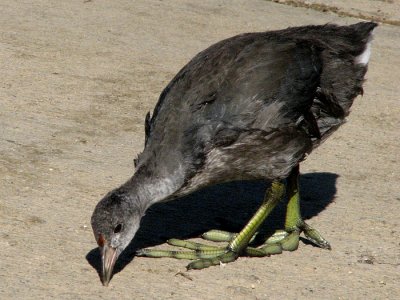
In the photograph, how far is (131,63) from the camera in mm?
10273

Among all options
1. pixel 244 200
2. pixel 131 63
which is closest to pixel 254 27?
pixel 131 63

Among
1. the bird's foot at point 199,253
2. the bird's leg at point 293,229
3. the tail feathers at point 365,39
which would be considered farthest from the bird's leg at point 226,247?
the tail feathers at point 365,39

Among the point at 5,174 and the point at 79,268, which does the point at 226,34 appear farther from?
the point at 79,268

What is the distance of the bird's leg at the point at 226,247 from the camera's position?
6.79 meters

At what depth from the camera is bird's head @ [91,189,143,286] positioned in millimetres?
6207

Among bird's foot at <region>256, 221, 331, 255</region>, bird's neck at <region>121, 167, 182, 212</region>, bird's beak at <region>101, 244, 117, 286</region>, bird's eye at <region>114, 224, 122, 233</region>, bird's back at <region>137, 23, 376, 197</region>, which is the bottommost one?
bird's foot at <region>256, 221, 331, 255</region>

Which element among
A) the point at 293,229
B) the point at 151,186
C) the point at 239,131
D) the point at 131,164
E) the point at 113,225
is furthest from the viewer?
the point at 131,164

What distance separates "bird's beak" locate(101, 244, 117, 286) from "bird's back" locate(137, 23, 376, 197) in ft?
2.06

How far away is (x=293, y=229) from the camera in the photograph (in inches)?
288

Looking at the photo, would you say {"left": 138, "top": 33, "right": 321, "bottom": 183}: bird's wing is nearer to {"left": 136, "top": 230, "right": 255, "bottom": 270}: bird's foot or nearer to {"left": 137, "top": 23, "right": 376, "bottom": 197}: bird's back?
{"left": 137, "top": 23, "right": 376, "bottom": 197}: bird's back

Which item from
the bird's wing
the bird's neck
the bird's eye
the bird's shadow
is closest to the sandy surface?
the bird's shadow

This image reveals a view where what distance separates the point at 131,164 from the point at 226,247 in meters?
1.56

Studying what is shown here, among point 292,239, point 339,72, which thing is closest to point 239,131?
point 292,239

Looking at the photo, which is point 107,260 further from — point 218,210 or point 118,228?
point 218,210
